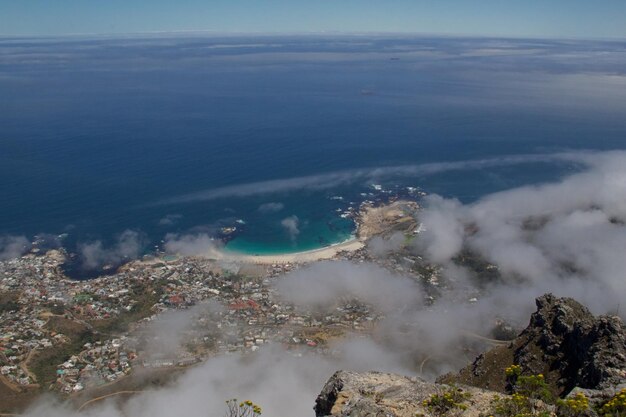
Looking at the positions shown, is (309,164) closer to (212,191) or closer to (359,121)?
(212,191)

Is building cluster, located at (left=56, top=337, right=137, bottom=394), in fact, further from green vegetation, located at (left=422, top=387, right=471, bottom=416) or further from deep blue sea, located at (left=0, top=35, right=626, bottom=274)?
green vegetation, located at (left=422, top=387, right=471, bottom=416)

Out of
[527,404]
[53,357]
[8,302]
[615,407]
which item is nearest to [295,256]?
[53,357]

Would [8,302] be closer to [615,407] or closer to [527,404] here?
[527,404]

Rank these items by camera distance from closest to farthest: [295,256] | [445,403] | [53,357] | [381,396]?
[445,403] < [381,396] < [53,357] < [295,256]

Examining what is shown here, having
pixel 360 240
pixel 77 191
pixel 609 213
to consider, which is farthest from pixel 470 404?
pixel 77 191

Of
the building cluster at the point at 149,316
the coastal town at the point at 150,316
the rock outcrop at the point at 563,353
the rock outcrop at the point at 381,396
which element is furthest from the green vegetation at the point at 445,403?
the building cluster at the point at 149,316

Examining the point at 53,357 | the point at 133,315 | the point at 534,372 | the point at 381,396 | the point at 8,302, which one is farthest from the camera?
the point at 8,302

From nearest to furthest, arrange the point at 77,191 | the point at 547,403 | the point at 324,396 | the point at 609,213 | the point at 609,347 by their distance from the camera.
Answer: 1. the point at 547,403
2. the point at 324,396
3. the point at 609,347
4. the point at 609,213
5. the point at 77,191
